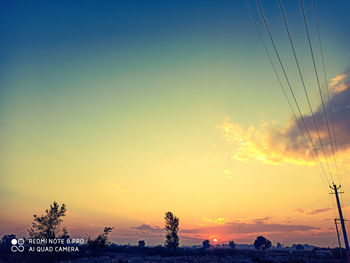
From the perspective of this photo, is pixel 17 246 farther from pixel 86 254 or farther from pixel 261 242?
pixel 261 242

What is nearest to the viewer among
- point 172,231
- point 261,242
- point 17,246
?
point 17,246

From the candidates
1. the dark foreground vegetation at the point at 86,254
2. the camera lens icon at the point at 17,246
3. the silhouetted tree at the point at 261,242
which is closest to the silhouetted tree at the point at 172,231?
the dark foreground vegetation at the point at 86,254

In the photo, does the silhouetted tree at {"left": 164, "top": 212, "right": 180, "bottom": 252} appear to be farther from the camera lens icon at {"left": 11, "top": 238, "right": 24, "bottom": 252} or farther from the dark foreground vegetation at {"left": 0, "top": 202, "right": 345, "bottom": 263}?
the camera lens icon at {"left": 11, "top": 238, "right": 24, "bottom": 252}

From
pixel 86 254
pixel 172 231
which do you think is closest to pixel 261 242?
pixel 172 231

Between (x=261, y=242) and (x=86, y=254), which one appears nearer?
(x=86, y=254)

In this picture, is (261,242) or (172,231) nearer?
(172,231)

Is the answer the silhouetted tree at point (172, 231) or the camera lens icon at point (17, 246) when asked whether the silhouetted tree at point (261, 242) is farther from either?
the camera lens icon at point (17, 246)

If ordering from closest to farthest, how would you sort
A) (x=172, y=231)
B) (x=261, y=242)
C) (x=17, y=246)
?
(x=17, y=246), (x=172, y=231), (x=261, y=242)

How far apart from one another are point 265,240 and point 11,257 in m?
153

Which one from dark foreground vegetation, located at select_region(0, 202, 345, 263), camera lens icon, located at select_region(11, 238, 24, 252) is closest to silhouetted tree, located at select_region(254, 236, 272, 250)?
dark foreground vegetation, located at select_region(0, 202, 345, 263)

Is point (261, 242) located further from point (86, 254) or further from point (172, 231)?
point (86, 254)

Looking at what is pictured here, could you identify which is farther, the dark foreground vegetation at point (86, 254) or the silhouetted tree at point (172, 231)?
the silhouetted tree at point (172, 231)

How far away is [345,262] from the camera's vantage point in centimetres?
3888

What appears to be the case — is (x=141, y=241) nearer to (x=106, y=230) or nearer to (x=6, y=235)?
(x=6, y=235)
